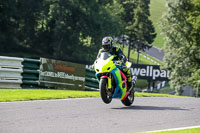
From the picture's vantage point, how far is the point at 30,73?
1725cm

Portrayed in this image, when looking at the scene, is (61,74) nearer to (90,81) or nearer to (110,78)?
(90,81)

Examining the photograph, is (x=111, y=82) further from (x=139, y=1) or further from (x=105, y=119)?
(x=139, y=1)

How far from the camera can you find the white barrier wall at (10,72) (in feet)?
53.0

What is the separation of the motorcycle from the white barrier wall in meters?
7.17

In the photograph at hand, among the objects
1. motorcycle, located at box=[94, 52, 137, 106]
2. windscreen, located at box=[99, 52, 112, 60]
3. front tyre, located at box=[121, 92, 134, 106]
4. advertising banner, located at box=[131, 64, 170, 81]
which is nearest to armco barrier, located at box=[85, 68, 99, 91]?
front tyre, located at box=[121, 92, 134, 106]

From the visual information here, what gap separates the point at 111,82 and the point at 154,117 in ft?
6.66

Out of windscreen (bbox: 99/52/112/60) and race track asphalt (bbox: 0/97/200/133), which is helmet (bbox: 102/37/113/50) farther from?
race track asphalt (bbox: 0/97/200/133)

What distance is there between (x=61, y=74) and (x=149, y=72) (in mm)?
23944

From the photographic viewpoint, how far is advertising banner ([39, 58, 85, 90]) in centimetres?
1759

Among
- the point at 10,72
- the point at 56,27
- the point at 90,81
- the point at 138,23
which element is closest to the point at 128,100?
the point at 10,72

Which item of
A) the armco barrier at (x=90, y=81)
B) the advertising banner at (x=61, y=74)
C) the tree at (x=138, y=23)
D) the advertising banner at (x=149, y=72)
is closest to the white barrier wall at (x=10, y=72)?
the advertising banner at (x=61, y=74)

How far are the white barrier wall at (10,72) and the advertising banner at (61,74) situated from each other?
1.11 m

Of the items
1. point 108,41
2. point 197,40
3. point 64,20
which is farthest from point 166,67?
point 108,41

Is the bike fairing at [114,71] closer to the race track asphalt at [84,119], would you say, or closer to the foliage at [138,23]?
the race track asphalt at [84,119]
